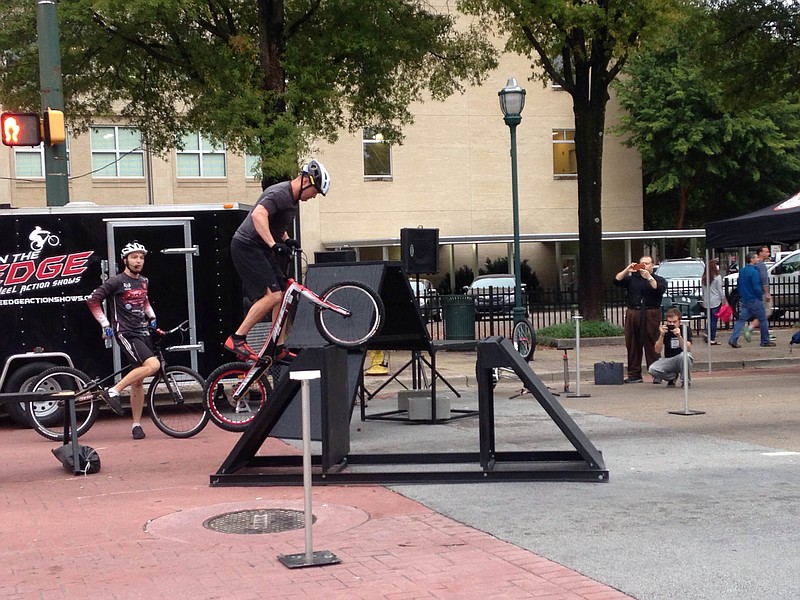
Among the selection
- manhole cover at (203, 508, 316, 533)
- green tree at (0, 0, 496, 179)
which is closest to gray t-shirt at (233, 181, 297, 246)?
manhole cover at (203, 508, 316, 533)

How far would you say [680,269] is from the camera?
34188 millimetres

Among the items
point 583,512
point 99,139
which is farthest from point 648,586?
point 99,139

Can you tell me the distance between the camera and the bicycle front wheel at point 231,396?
11.1 metres

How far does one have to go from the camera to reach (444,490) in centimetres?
848

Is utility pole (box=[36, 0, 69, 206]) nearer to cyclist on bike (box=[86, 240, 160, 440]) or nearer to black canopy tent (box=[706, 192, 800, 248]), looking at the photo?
cyclist on bike (box=[86, 240, 160, 440])

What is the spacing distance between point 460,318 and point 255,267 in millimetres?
11092

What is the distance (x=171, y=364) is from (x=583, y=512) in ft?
24.3

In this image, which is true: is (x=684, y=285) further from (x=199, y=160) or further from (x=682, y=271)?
(x=199, y=160)

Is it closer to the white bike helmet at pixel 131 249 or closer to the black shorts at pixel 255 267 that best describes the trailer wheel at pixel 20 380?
the white bike helmet at pixel 131 249

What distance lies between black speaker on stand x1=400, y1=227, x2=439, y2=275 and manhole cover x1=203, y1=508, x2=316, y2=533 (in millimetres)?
6874

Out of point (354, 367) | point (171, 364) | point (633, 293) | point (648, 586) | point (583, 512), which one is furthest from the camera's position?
point (633, 293)

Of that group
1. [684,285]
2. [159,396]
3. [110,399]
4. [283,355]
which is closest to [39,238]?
[110,399]

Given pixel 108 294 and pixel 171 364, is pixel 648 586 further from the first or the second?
pixel 171 364

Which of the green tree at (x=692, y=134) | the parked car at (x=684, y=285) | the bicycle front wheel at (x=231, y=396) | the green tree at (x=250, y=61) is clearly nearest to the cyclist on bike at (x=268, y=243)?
the bicycle front wheel at (x=231, y=396)
